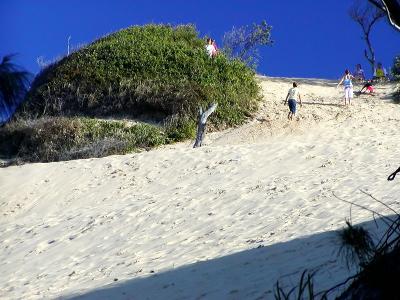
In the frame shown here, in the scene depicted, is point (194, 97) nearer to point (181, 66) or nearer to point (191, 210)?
point (181, 66)

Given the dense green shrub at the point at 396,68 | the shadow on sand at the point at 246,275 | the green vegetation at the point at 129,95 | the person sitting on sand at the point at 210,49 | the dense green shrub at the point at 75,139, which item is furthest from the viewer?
the dense green shrub at the point at 396,68

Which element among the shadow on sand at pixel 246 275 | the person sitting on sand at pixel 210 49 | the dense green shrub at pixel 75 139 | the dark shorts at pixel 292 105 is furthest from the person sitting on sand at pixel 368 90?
the shadow on sand at pixel 246 275

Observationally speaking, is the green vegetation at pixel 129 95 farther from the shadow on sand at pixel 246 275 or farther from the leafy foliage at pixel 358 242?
the leafy foliage at pixel 358 242

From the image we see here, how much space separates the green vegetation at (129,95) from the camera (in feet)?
81.8

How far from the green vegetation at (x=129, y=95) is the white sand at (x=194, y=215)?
3.03 metres

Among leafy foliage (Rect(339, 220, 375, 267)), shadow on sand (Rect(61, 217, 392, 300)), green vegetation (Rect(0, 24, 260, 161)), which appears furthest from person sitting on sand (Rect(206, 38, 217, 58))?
leafy foliage (Rect(339, 220, 375, 267))

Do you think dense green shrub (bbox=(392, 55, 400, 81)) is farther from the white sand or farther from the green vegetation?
the white sand

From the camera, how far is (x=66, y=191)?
18047mm

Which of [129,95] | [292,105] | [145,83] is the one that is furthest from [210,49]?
[292,105]

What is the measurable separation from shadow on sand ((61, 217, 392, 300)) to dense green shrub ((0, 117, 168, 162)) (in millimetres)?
14460

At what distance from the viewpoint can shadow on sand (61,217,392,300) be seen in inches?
292

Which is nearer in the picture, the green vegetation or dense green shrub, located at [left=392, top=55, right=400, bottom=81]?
the green vegetation

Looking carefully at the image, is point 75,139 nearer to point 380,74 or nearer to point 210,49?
point 210,49

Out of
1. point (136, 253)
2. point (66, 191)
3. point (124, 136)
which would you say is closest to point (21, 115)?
point (124, 136)
